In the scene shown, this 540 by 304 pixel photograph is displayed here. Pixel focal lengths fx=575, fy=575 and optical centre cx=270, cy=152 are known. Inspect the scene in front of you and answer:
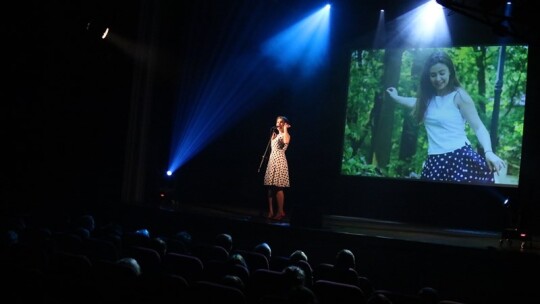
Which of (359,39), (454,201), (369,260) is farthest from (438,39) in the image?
(369,260)

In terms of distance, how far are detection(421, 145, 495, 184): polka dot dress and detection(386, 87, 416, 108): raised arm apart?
928 millimetres

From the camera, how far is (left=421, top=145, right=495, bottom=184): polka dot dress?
28.7 ft

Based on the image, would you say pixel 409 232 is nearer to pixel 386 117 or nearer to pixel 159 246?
pixel 386 117

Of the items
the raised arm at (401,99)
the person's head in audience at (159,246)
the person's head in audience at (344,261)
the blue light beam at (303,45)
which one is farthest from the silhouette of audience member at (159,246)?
the blue light beam at (303,45)

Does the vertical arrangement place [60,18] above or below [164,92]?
above

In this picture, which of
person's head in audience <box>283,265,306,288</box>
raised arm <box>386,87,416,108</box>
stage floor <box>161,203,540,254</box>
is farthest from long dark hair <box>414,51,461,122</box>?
person's head in audience <box>283,265,306,288</box>

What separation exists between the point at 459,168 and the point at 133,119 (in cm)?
534

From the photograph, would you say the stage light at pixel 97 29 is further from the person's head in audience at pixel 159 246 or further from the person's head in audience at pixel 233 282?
the person's head in audience at pixel 233 282

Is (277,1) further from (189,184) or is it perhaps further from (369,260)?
(369,260)

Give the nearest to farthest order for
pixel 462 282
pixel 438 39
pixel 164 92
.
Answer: pixel 462 282 < pixel 438 39 < pixel 164 92

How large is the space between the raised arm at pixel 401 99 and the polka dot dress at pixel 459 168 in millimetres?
928

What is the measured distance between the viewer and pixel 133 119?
9.66 meters

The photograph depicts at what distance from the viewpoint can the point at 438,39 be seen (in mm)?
9391

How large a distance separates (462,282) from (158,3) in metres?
6.71
